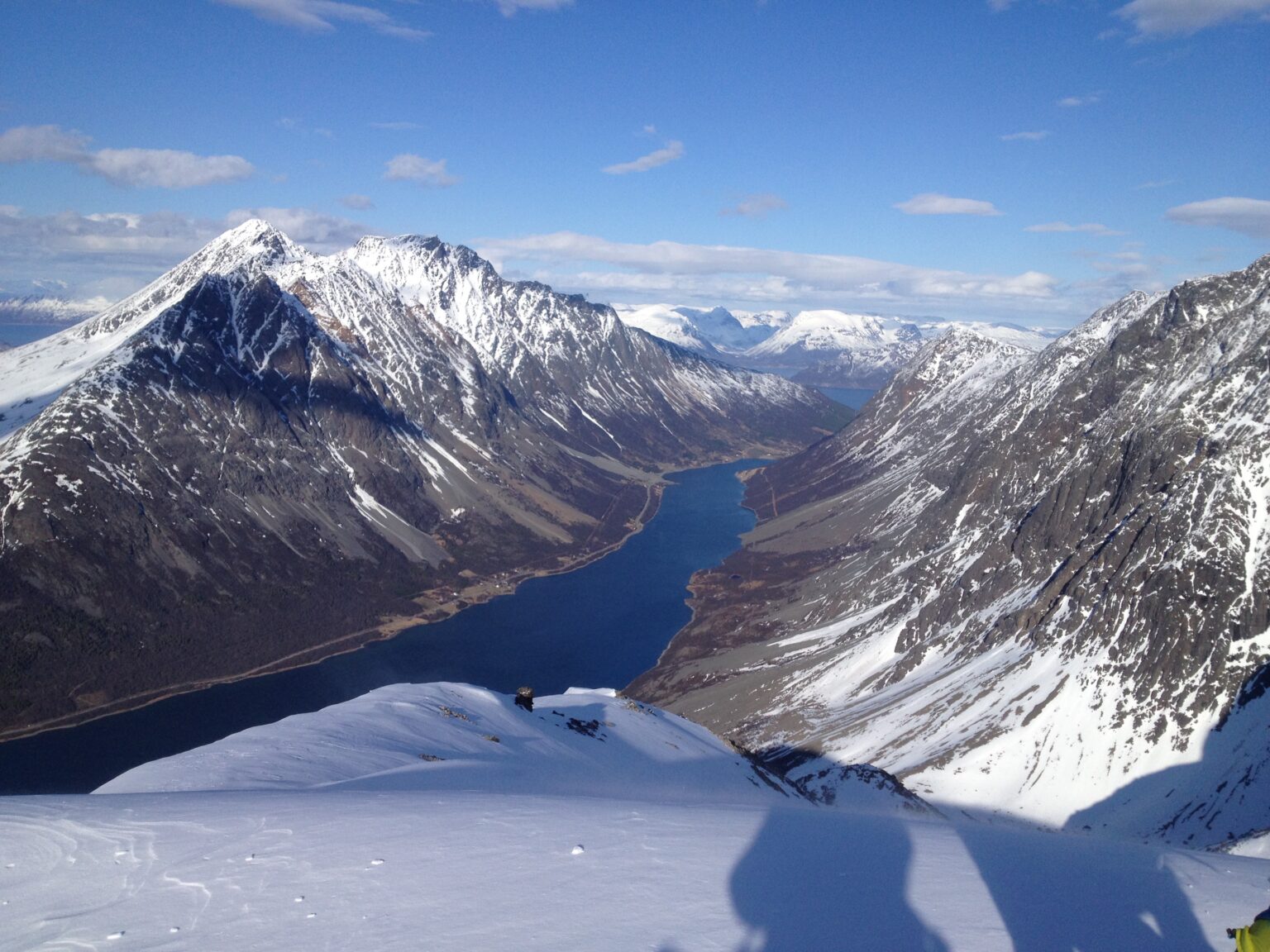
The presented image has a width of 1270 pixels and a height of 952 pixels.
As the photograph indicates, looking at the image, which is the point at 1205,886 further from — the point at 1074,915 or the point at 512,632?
the point at 512,632

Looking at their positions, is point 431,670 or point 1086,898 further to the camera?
point 431,670

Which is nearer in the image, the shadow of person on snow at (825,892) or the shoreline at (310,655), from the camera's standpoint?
the shadow of person on snow at (825,892)

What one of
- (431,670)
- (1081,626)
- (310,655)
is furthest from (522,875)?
(310,655)

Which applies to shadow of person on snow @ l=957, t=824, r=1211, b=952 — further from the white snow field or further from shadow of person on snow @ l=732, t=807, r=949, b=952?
shadow of person on snow @ l=732, t=807, r=949, b=952

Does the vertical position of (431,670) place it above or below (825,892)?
below

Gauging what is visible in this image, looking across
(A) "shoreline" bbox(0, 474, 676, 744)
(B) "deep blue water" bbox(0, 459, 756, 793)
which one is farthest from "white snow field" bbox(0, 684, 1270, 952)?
(A) "shoreline" bbox(0, 474, 676, 744)

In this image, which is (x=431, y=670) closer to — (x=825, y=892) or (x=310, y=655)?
(x=310, y=655)

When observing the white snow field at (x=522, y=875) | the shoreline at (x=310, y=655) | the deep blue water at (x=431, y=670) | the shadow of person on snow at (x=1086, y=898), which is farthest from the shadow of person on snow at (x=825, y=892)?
the shoreline at (x=310, y=655)

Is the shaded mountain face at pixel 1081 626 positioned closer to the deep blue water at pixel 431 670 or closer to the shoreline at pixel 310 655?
the deep blue water at pixel 431 670
